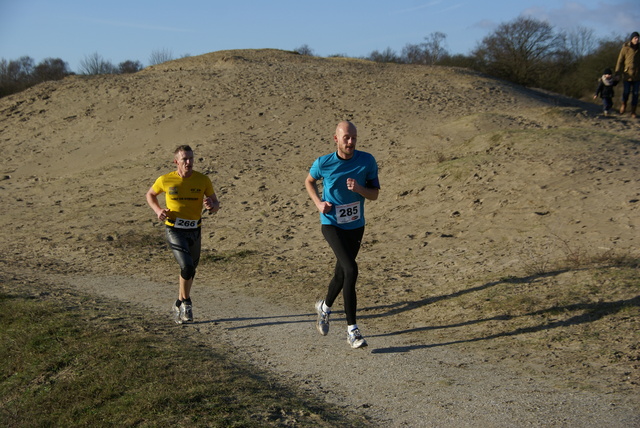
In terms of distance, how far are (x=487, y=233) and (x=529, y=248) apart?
3.68 feet

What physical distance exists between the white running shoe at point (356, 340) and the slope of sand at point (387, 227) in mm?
83

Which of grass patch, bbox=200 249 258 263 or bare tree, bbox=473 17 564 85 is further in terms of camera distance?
bare tree, bbox=473 17 564 85

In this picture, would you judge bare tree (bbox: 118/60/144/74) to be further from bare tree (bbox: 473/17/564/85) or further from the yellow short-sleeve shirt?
the yellow short-sleeve shirt

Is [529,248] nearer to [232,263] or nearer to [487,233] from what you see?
[487,233]

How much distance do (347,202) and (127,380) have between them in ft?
8.13

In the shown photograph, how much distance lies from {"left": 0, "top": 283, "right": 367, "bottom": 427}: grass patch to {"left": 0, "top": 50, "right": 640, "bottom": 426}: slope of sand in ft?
1.54

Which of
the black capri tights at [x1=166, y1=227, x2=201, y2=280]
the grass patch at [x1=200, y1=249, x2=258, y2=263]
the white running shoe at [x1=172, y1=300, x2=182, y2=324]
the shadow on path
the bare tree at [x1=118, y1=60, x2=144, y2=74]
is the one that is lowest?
the shadow on path

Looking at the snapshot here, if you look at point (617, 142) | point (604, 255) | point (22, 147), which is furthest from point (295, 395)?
point (22, 147)

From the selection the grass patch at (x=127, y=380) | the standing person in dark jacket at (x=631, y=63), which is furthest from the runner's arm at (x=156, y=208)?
the standing person in dark jacket at (x=631, y=63)

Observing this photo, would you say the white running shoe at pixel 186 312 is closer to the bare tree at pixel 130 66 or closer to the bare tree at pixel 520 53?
the bare tree at pixel 520 53

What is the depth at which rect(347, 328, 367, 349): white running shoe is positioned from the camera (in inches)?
247

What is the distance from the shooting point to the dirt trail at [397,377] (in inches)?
181

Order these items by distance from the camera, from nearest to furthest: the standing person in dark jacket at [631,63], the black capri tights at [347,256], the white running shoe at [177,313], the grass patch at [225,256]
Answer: the black capri tights at [347,256]
the white running shoe at [177,313]
the grass patch at [225,256]
the standing person in dark jacket at [631,63]

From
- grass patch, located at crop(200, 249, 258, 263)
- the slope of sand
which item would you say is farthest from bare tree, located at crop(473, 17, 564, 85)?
grass patch, located at crop(200, 249, 258, 263)
